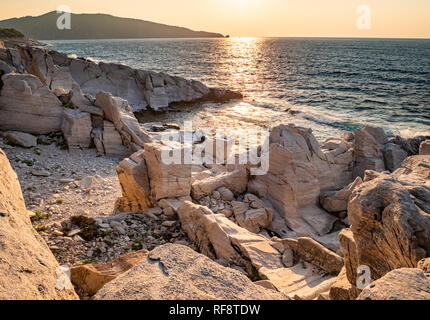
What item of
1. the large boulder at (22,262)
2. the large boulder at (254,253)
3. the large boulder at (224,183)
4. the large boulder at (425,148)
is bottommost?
the large boulder at (254,253)

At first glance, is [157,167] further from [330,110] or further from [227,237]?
[330,110]

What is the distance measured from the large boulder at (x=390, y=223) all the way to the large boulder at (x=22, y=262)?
4722mm

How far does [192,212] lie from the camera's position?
987cm

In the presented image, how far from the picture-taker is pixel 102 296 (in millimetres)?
3906

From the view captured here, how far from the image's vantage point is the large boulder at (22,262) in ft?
11.6

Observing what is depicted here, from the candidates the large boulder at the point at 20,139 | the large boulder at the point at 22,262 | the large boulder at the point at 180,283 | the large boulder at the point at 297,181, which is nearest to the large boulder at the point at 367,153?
the large boulder at the point at 297,181

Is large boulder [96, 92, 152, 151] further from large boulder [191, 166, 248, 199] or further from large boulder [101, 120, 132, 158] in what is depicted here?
large boulder [191, 166, 248, 199]

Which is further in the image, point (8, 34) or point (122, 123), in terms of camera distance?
point (8, 34)

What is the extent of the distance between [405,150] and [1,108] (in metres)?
22.5

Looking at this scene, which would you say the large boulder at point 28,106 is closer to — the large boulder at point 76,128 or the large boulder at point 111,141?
the large boulder at point 76,128

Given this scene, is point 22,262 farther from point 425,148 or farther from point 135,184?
point 425,148

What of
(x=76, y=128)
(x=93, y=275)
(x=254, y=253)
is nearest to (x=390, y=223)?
(x=254, y=253)

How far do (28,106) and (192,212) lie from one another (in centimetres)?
1375

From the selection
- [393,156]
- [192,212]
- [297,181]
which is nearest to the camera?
[192,212]
